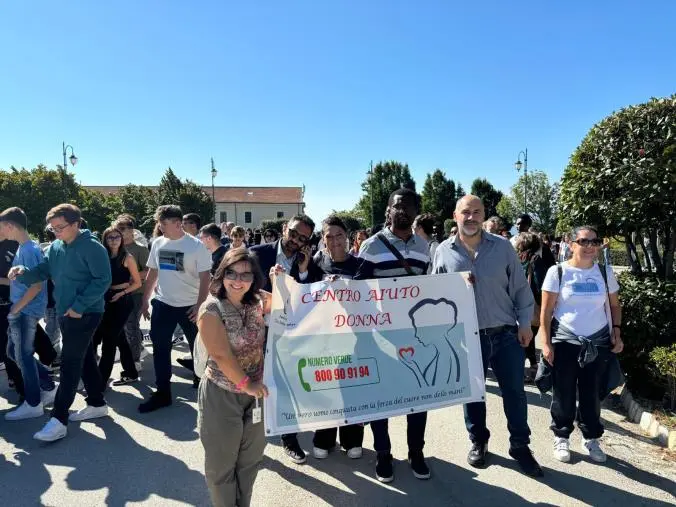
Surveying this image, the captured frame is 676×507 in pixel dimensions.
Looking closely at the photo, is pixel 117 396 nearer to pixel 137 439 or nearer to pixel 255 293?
pixel 137 439

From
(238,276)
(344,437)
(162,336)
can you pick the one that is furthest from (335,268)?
(162,336)

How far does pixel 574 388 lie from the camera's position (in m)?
3.60

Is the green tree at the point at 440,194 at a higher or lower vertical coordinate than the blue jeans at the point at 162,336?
higher

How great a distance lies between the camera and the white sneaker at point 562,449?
351cm

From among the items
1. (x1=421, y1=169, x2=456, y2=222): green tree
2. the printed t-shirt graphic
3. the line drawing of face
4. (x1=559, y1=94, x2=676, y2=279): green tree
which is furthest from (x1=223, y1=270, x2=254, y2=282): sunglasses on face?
(x1=421, y1=169, x2=456, y2=222): green tree

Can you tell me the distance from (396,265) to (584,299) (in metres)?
1.55

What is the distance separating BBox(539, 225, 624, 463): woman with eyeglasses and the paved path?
0.28 metres

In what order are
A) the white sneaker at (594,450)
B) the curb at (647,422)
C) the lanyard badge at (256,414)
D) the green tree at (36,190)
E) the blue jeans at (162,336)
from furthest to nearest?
the green tree at (36,190) < the blue jeans at (162,336) < the curb at (647,422) < the white sneaker at (594,450) < the lanyard badge at (256,414)

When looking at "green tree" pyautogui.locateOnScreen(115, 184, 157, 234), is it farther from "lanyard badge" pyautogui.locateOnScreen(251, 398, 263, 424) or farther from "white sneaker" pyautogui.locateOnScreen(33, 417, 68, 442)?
"lanyard badge" pyautogui.locateOnScreen(251, 398, 263, 424)

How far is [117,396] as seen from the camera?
508 centimetres

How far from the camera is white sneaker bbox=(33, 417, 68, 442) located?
12.7ft

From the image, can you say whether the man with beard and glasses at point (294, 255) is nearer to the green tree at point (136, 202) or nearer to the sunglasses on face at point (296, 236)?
the sunglasses on face at point (296, 236)

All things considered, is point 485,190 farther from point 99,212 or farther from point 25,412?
point 25,412

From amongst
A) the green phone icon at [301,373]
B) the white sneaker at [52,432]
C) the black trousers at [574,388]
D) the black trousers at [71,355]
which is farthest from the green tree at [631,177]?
the white sneaker at [52,432]
